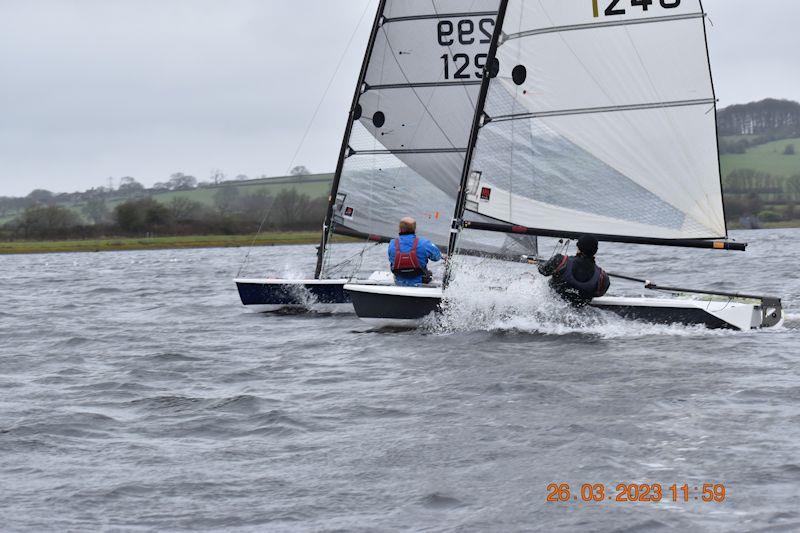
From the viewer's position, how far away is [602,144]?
15.1 meters

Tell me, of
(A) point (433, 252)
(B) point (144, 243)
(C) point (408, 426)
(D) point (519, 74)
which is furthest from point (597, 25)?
(B) point (144, 243)

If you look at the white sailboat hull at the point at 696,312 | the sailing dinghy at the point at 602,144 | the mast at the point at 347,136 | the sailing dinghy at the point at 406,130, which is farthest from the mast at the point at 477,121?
the mast at the point at 347,136

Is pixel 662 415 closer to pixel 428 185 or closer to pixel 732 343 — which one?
pixel 732 343

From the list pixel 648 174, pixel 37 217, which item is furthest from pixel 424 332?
pixel 37 217

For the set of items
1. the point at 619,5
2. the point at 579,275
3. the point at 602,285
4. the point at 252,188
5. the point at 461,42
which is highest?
the point at 252,188

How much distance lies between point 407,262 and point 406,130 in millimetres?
4620

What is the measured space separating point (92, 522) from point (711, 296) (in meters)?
10.2

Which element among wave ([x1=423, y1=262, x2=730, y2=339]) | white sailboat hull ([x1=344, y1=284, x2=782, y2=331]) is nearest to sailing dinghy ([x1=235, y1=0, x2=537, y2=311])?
wave ([x1=423, y1=262, x2=730, y2=339])

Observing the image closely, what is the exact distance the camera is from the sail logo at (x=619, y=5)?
14.5 metres

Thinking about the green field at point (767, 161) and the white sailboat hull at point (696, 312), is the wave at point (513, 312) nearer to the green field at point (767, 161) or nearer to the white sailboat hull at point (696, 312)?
the white sailboat hull at point (696, 312)

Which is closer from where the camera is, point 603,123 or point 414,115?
point 603,123

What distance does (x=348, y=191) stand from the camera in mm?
20719

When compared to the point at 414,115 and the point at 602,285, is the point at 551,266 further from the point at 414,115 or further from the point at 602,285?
the point at 414,115
